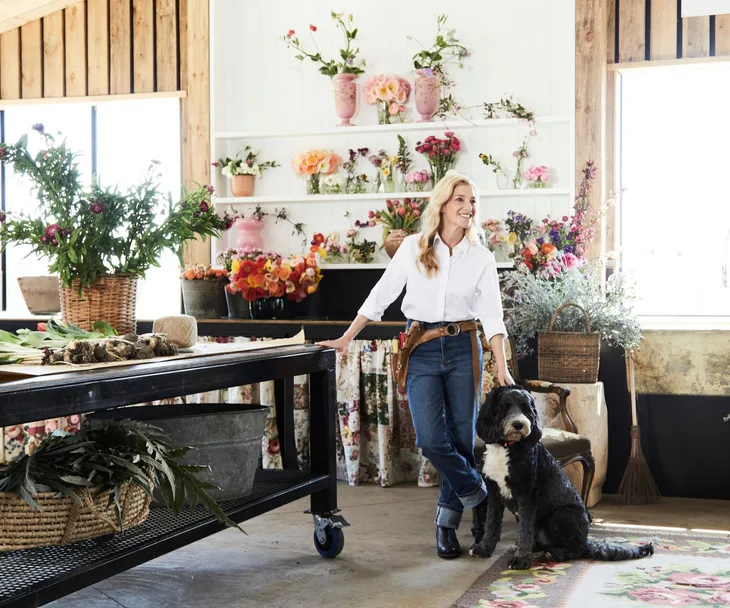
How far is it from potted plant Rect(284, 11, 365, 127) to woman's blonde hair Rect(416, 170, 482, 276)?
7.20 ft

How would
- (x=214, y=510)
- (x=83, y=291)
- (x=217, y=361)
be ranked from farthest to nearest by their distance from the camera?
(x=83, y=291) → (x=217, y=361) → (x=214, y=510)

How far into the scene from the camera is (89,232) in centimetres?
322

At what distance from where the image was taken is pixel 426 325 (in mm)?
3682

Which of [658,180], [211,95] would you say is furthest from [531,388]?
[211,95]

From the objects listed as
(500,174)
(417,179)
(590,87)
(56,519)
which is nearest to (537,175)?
(500,174)

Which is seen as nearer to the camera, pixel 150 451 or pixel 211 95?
pixel 150 451

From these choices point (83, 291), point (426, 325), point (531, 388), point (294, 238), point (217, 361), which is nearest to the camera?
point (217, 361)

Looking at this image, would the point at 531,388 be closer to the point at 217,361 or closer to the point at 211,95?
the point at 217,361

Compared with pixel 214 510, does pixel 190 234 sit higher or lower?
higher

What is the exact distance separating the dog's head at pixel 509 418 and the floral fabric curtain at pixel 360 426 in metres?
1.55

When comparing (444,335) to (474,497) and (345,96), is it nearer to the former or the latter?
(474,497)

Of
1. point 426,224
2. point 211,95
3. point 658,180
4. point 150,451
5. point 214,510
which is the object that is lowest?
point 214,510

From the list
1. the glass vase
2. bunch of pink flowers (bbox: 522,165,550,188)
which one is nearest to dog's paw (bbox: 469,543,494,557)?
bunch of pink flowers (bbox: 522,165,550,188)

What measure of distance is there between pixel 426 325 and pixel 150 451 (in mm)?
1262
